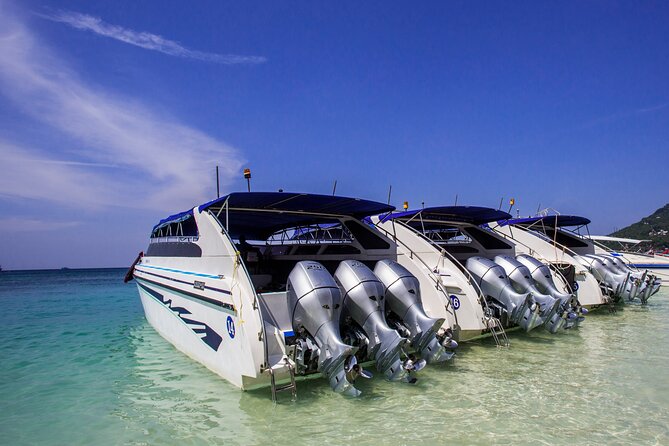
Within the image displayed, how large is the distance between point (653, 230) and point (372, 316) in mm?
74013

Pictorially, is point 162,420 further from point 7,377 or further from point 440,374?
point 7,377

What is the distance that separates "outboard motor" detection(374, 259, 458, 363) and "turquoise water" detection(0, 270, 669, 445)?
38 centimetres

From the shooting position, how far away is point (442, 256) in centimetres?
786

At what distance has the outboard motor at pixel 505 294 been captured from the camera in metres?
6.99

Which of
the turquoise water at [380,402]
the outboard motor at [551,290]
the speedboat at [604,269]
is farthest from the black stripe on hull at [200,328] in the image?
the speedboat at [604,269]

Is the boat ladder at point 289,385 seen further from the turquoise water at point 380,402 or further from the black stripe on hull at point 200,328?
the black stripe on hull at point 200,328

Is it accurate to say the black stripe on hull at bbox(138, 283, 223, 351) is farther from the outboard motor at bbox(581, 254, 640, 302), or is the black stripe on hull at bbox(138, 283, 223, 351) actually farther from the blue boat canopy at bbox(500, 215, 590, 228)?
the outboard motor at bbox(581, 254, 640, 302)

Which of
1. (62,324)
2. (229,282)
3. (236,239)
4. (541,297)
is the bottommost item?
(62,324)

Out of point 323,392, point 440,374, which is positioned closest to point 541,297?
point 440,374

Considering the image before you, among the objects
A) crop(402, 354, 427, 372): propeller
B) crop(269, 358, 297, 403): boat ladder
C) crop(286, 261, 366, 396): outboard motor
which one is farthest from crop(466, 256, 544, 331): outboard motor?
crop(269, 358, 297, 403): boat ladder

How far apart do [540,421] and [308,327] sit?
2.56 meters

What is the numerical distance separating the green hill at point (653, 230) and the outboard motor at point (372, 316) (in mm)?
49234

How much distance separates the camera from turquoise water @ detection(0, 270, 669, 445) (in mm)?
3826

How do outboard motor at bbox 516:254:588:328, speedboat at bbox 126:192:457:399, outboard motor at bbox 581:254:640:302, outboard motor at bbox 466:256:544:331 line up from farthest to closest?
1. outboard motor at bbox 581:254:640:302
2. outboard motor at bbox 516:254:588:328
3. outboard motor at bbox 466:256:544:331
4. speedboat at bbox 126:192:457:399
